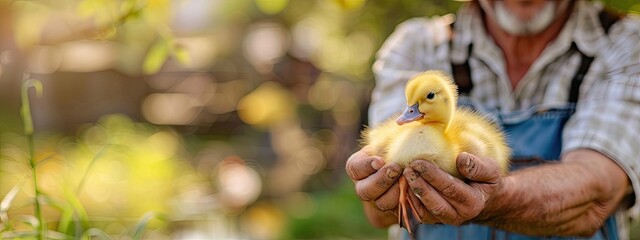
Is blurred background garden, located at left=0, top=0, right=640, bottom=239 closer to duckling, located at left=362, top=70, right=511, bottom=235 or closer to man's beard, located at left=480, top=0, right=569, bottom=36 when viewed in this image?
man's beard, located at left=480, top=0, right=569, bottom=36

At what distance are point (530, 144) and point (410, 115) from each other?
25.8 inches

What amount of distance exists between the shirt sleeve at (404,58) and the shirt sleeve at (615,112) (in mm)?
299

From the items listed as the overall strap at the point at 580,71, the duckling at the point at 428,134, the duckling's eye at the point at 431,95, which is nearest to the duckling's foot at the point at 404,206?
the duckling at the point at 428,134

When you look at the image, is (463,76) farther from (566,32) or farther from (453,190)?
(453,190)

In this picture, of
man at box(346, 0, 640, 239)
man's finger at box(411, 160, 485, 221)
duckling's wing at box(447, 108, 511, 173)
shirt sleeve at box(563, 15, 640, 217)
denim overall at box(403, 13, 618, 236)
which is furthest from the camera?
denim overall at box(403, 13, 618, 236)

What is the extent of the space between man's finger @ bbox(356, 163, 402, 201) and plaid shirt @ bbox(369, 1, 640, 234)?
51 centimetres

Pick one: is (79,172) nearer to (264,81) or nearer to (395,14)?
(395,14)

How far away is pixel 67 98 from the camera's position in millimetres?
8086

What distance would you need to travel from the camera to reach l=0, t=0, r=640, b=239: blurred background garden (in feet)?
11.1

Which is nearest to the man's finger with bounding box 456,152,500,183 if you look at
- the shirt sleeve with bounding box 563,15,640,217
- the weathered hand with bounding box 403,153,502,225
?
the weathered hand with bounding box 403,153,502,225

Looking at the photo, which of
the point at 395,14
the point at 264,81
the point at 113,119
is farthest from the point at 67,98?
the point at 395,14

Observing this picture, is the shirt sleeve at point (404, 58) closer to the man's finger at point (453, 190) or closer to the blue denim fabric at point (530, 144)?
the blue denim fabric at point (530, 144)

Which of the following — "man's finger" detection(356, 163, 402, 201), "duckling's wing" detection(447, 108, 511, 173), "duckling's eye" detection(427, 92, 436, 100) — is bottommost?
"man's finger" detection(356, 163, 402, 201)

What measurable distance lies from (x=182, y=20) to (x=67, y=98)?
1136 mm
